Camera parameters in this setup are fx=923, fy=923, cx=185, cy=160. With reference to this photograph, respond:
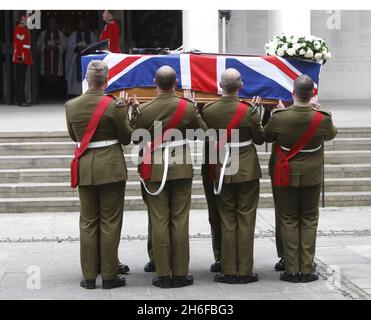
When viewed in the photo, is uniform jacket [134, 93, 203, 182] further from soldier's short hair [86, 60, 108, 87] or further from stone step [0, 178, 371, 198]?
stone step [0, 178, 371, 198]

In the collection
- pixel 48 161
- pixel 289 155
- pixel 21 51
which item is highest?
pixel 21 51

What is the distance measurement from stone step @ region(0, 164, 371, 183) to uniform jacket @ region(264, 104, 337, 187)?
452cm

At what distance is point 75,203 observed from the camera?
12102 millimetres

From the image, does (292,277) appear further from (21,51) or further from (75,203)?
(21,51)

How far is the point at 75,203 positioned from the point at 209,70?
3.79 metres

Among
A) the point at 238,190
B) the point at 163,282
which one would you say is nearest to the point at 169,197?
the point at 238,190

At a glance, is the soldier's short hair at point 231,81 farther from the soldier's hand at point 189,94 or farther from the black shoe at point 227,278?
the black shoe at point 227,278

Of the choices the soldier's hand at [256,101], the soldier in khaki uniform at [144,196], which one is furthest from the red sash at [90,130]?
the soldier's hand at [256,101]

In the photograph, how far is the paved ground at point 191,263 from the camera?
7.84 m

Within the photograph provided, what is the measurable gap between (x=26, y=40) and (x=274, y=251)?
10.5 m

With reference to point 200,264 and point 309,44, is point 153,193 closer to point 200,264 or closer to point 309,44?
point 200,264

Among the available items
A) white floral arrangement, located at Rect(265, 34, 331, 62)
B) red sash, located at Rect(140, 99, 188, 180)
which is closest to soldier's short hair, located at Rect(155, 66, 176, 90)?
red sash, located at Rect(140, 99, 188, 180)

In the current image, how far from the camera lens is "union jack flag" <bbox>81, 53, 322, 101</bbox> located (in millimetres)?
8906
